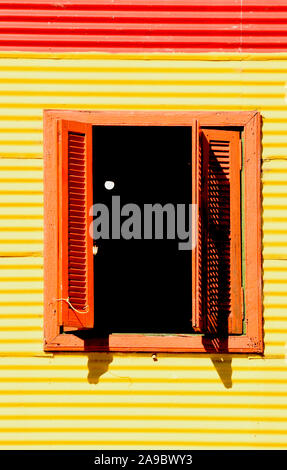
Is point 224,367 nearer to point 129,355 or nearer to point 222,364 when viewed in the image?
point 222,364

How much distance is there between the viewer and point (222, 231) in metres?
7.41

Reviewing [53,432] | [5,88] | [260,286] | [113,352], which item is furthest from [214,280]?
[5,88]

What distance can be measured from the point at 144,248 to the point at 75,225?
2099 mm

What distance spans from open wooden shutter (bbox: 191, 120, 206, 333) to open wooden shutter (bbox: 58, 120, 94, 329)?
2.56ft

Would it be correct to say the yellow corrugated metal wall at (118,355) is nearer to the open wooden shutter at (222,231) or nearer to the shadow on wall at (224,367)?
the shadow on wall at (224,367)

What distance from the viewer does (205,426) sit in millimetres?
7289

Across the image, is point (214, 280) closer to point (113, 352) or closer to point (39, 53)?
point (113, 352)

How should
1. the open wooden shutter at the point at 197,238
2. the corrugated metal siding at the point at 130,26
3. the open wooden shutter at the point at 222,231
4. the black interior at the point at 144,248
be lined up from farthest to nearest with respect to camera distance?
1. the black interior at the point at 144,248
2. the corrugated metal siding at the point at 130,26
3. the open wooden shutter at the point at 222,231
4. the open wooden shutter at the point at 197,238

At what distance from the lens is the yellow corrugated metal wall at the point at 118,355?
7289mm

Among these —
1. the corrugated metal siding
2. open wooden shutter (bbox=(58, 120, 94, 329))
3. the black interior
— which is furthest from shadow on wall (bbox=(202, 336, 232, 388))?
the corrugated metal siding

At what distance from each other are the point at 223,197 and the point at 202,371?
1.38 metres

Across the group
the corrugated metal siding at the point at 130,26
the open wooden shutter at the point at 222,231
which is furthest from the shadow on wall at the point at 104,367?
the corrugated metal siding at the point at 130,26

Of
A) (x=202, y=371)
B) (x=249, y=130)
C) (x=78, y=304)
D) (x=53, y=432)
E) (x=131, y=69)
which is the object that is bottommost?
(x=53, y=432)

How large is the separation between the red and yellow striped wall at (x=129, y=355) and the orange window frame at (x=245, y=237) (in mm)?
75
